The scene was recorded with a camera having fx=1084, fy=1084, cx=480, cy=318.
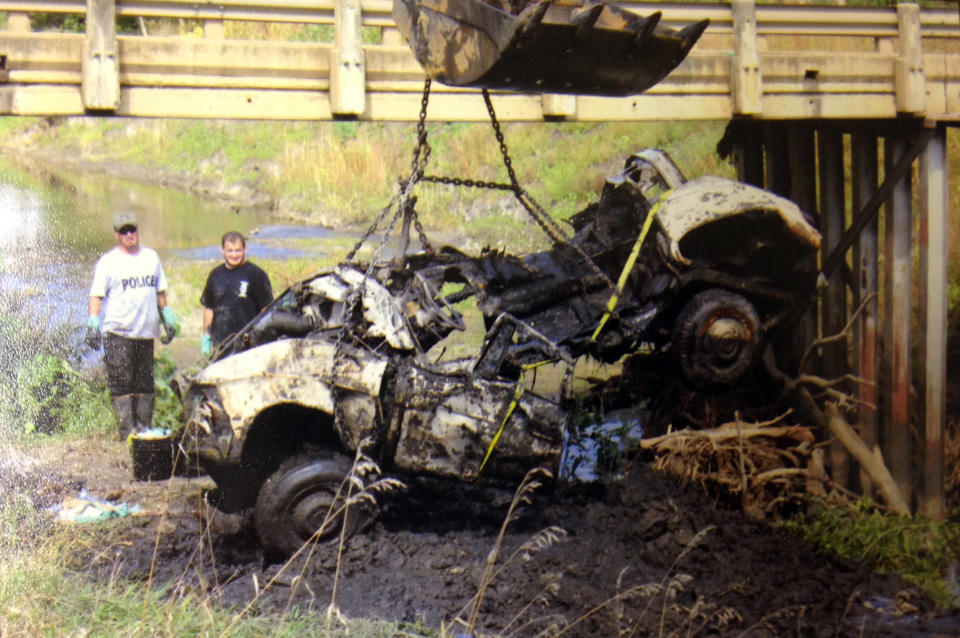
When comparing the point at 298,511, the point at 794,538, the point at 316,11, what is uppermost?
the point at 316,11

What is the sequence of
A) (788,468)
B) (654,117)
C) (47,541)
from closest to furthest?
(47,541), (654,117), (788,468)

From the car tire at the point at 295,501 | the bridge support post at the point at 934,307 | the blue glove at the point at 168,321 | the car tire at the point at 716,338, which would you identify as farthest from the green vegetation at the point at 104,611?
the bridge support post at the point at 934,307

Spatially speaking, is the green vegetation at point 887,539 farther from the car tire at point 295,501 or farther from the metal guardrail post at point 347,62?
the metal guardrail post at point 347,62

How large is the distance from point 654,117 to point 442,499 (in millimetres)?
2758

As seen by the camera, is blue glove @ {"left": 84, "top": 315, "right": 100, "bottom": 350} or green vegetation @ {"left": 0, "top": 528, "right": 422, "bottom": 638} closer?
green vegetation @ {"left": 0, "top": 528, "right": 422, "bottom": 638}

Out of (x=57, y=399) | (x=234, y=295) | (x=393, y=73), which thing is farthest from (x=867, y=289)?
(x=57, y=399)

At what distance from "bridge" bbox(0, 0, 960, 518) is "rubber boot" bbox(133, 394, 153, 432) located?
9.31ft

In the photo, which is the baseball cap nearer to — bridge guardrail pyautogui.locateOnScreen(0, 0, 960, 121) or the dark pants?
the dark pants

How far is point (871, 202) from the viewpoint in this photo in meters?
7.62

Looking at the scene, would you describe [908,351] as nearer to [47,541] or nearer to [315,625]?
[315,625]

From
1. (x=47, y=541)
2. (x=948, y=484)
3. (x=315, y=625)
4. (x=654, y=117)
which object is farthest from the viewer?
(x=948, y=484)

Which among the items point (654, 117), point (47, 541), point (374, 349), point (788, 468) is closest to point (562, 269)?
point (654, 117)

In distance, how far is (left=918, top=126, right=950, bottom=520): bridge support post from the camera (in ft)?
24.6

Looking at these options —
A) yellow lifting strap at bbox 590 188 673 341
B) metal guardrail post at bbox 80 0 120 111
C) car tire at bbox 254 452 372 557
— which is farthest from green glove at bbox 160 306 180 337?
yellow lifting strap at bbox 590 188 673 341
